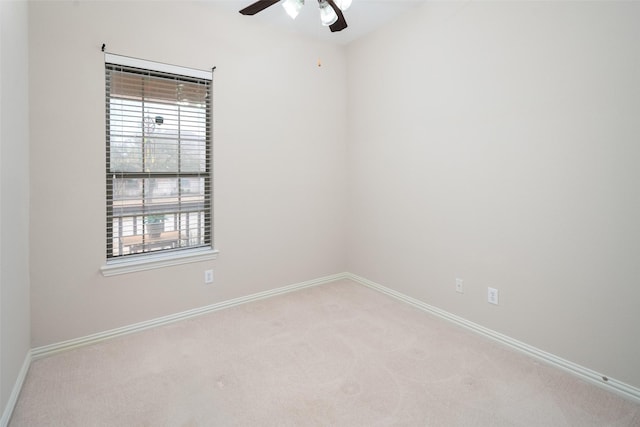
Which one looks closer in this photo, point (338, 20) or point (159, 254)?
point (338, 20)

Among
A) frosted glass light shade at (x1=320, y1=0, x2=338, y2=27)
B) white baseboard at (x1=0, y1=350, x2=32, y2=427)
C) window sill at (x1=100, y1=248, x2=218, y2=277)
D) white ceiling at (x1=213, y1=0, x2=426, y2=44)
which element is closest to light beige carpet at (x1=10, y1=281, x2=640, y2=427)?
white baseboard at (x1=0, y1=350, x2=32, y2=427)

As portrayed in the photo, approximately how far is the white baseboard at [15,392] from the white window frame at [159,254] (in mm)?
669

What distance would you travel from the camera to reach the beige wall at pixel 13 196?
1698 mm

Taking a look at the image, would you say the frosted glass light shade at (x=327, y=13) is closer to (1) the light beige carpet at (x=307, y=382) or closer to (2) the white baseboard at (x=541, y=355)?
(1) the light beige carpet at (x=307, y=382)

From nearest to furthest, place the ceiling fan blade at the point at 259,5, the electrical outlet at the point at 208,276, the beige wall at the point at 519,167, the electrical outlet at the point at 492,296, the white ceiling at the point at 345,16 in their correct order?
the beige wall at the point at 519,167, the ceiling fan blade at the point at 259,5, the electrical outlet at the point at 492,296, the white ceiling at the point at 345,16, the electrical outlet at the point at 208,276

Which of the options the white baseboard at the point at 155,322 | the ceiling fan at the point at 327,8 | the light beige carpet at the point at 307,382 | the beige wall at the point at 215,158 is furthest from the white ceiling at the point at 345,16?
the light beige carpet at the point at 307,382

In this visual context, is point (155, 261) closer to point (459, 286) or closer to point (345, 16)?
point (459, 286)

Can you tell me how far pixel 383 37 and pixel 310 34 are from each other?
73 cm

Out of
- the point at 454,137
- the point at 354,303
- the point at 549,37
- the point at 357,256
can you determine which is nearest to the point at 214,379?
the point at 354,303

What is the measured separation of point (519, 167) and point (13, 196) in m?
3.08

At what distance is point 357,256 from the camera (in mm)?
3887

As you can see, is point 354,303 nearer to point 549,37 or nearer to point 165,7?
point 549,37

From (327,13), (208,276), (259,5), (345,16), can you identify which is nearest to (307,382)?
(208,276)

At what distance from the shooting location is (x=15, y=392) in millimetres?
1860
